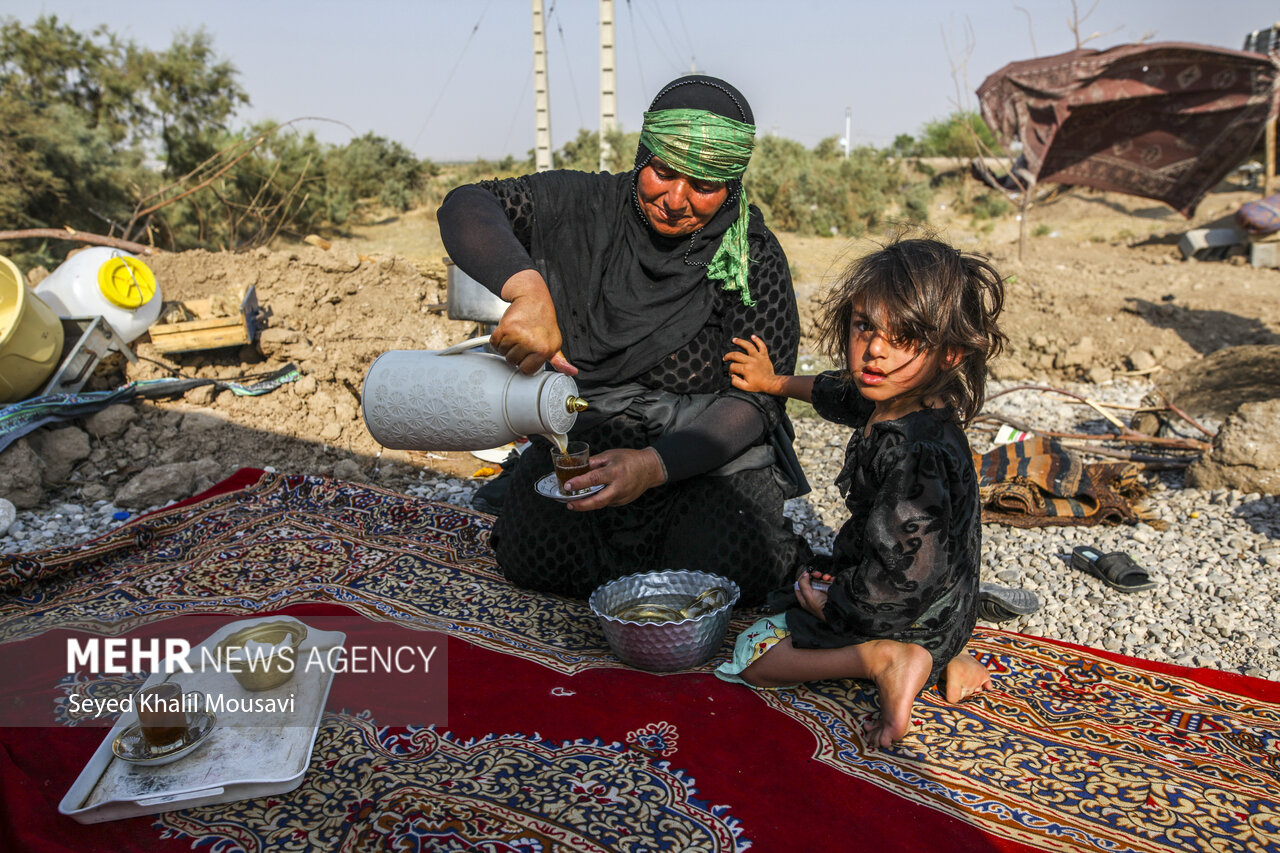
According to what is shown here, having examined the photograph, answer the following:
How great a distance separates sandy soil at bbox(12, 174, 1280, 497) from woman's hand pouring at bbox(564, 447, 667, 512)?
800 mm

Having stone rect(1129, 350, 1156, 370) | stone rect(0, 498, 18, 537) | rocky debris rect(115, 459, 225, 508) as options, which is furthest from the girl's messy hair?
stone rect(1129, 350, 1156, 370)

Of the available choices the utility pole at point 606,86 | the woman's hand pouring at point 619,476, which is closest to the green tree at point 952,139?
the utility pole at point 606,86

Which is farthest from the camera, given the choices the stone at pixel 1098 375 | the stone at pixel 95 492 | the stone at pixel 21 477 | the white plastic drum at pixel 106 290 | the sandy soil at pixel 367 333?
the stone at pixel 1098 375

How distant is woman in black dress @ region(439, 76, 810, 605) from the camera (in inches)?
103

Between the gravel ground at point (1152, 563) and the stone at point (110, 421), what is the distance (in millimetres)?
661

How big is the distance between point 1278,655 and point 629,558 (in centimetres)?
214

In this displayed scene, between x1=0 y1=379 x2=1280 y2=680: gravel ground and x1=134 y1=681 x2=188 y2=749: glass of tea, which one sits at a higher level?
x1=134 y1=681 x2=188 y2=749: glass of tea

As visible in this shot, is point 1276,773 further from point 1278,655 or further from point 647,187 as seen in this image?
point 647,187

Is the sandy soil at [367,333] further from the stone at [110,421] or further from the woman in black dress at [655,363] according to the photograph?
the woman in black dress at [655,363]

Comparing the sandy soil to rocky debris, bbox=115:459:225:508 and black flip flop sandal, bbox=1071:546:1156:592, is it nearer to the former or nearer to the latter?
rocky debris, bbox=115:459:225:508

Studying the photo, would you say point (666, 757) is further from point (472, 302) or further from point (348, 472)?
point (472, 302)

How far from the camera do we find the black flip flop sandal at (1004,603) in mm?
2658

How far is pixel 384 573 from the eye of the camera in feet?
9.38

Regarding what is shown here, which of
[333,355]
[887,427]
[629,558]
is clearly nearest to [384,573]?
[629,558]
